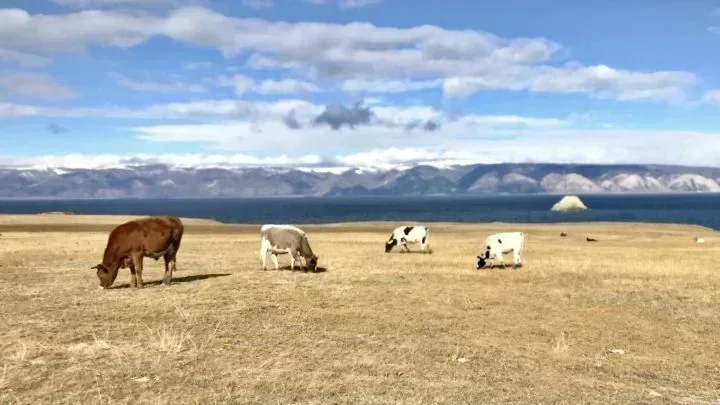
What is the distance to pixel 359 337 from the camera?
15477mm

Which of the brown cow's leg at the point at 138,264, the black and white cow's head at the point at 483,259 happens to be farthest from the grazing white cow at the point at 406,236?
the brown cow's leg at the point at 138,264

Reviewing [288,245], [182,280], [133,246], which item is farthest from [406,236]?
[133,246]

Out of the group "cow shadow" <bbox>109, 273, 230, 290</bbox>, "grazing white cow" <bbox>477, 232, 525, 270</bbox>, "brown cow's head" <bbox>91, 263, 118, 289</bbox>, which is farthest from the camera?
"grazing white cow" <bbox>477, 232, 525, 270</bbox>

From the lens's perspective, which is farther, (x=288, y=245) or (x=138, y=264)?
(x=288, y=245)

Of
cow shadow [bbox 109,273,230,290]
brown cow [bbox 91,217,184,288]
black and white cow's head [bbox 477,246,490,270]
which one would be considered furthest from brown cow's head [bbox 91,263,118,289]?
black and white cow's head [bbox 477,246,490,270]

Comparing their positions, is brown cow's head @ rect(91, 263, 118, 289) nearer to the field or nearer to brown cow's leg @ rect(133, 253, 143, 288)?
the field

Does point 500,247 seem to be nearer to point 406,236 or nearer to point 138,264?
point 406,236

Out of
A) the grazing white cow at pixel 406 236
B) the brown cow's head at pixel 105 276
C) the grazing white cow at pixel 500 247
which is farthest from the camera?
the grazing white cow at pixel 406 236

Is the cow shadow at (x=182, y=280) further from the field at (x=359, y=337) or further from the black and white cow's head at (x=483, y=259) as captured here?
the black and white cow's head at (x=483, y=259)

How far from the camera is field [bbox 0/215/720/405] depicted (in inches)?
450

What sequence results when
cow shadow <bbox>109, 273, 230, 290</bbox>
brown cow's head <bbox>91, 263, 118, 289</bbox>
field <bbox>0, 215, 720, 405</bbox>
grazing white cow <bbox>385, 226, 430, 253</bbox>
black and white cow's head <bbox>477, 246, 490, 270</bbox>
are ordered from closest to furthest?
field <bbox>0, 215, 720, 405</bbox> < brown cow's head <bbox>91, 263, 118, 289</bbox> < cow shadow <bbox>109, 273, 230, 290</bbox> < black and white cow's head <bbox>477, 246, 490, 270</bbox> < grazing white cow <bbox>385, 226, 430, 253</bbox>

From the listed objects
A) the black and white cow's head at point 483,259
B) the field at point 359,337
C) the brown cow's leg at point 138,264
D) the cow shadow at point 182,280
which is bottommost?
the field at point 359,337

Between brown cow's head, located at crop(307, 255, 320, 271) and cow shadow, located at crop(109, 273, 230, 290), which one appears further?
brown cow's head, located at crop(307, 255, 320, 271)

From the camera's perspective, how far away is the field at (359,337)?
450 inches
